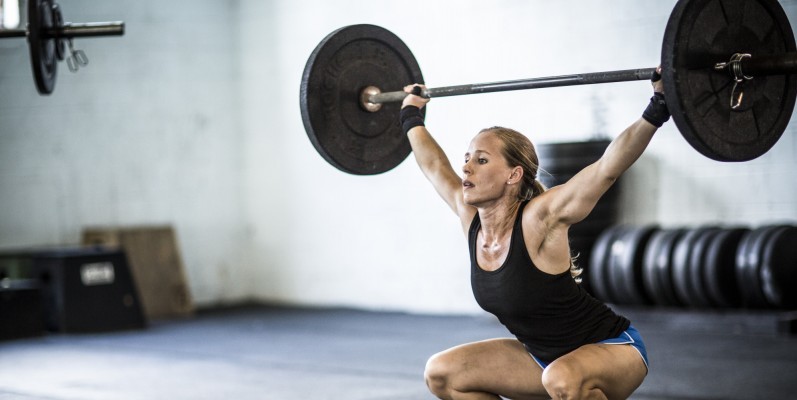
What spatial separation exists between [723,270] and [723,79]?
2.92 metres

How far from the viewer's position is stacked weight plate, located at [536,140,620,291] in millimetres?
6039

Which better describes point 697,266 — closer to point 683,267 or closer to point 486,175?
point 683,267

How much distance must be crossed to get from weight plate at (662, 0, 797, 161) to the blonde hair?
0.42 meters

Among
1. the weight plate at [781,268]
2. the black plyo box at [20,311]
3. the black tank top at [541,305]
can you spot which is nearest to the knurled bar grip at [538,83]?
the black tank top at [541,305]

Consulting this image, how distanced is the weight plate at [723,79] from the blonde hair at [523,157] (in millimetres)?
416

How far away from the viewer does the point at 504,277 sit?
8.80ft

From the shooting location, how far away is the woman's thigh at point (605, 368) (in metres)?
2.56

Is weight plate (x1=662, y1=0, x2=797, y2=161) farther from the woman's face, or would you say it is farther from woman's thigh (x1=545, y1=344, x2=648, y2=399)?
woman's thigh (x1=545, y1=344, x2=648, y2=399)

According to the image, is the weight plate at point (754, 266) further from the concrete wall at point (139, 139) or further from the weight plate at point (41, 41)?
the concrete wall at point (139, 139)

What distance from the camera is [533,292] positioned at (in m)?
2.64

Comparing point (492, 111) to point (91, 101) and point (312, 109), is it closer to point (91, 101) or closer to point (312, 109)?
point (91, 101)

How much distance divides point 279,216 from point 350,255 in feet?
2.76

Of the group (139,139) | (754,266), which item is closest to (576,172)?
(754,266)

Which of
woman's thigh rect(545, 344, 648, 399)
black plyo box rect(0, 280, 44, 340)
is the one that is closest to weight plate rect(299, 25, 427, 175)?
woman's thigh rect(545, 344, 648, 399)
